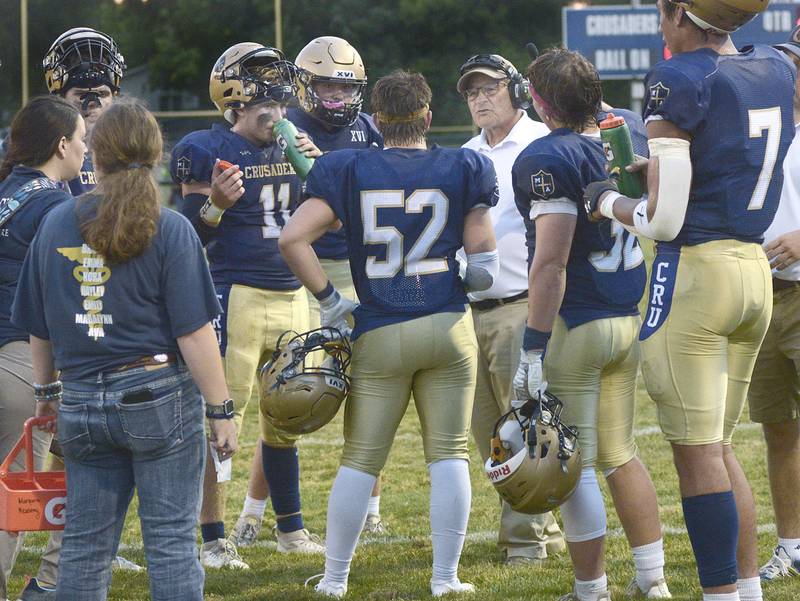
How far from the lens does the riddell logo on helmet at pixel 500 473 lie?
406cm

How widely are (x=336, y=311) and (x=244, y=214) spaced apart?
41.2 inches

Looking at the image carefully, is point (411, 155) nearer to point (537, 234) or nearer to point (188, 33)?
point (537, 234)

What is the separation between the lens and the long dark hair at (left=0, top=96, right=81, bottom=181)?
4.20m

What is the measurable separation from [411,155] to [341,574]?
5.31 ft

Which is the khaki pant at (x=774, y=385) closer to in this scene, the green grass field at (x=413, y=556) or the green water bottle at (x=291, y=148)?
the green grass field at (x=413, y=556)

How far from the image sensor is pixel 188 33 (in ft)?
87.9

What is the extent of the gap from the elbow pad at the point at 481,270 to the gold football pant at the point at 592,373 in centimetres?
33

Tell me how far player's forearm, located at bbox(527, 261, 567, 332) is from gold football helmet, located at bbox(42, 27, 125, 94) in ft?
7.59

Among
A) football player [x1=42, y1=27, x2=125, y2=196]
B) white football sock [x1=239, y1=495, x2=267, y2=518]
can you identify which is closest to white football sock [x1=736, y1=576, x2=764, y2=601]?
white football sock [x1=239, y1=495, x2=267, y2=518]

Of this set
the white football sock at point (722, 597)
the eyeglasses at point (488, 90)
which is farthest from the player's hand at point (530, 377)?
the eyeglasses at point (488, 90)

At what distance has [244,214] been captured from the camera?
208 inches

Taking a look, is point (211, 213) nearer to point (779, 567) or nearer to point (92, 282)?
point (92, 282)

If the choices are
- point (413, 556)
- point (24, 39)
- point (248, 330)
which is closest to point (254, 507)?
point (413, 556)

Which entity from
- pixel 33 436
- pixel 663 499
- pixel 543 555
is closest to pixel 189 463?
pixel 33 436
